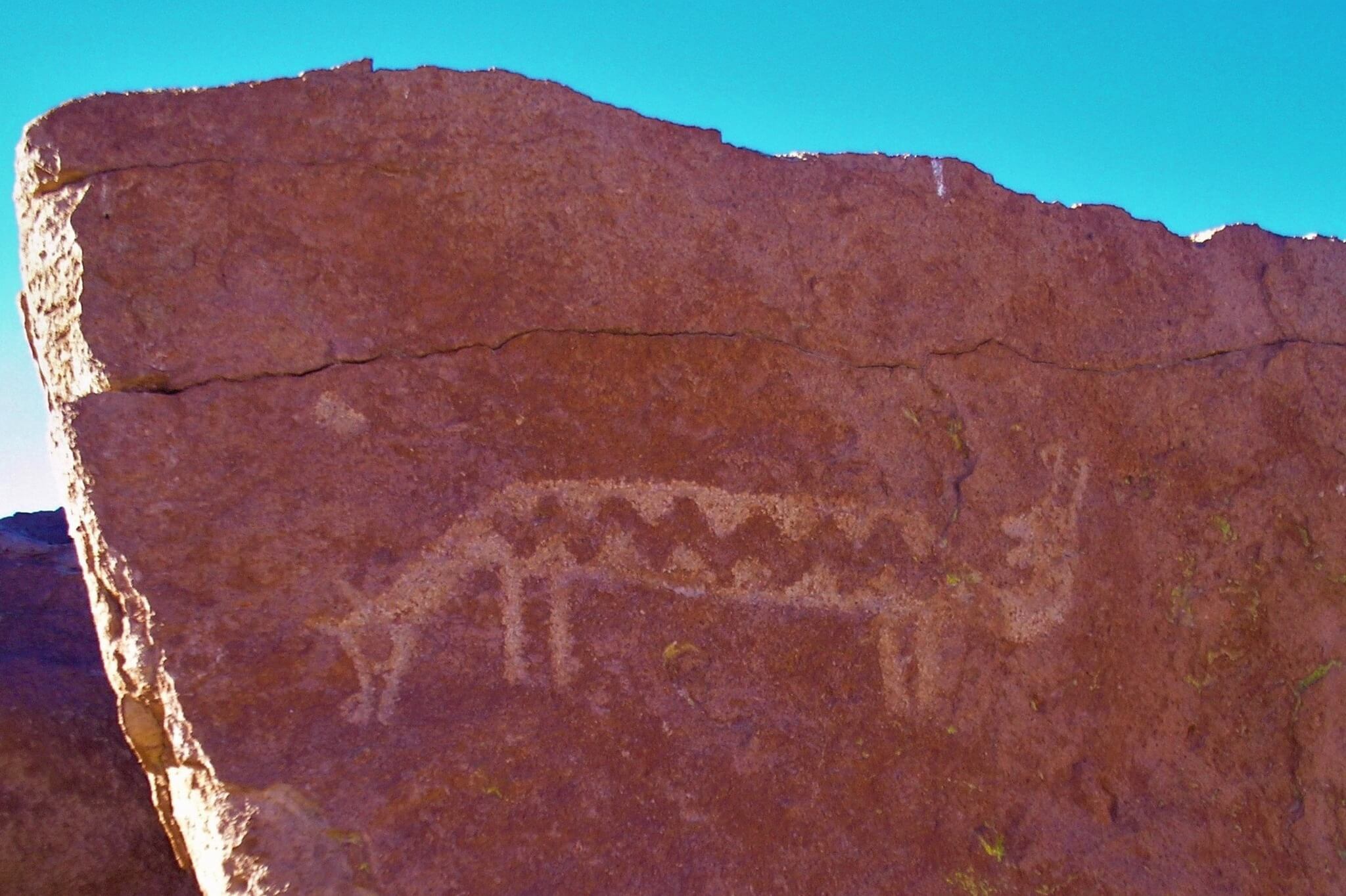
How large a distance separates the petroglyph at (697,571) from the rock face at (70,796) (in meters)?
0.92

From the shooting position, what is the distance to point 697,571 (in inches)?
68.7

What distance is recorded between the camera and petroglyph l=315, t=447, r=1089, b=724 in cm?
161

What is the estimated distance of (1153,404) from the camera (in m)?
2.03

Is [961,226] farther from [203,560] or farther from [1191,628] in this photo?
[203,560]

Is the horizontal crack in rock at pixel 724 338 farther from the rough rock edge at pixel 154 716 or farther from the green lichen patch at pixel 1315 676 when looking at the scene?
the green lichen patch at pixel 1315 676

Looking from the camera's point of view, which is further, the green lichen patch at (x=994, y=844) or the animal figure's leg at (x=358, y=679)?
the green lichen patch at (x=994, y=844)

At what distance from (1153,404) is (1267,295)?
353mm

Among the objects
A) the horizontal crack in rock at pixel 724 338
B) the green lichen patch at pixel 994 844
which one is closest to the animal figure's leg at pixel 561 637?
the horizontal crack in rock at pixel 724 338

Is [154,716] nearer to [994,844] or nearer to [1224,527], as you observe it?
[994,844]

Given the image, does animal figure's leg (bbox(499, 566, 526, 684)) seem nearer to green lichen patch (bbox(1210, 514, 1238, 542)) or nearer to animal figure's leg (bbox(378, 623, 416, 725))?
animal figure's leg (bbox(378, 623, 416, 725))

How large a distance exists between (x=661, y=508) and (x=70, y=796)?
1.27 meters

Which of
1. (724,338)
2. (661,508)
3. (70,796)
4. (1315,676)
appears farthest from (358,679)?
(1315,676)

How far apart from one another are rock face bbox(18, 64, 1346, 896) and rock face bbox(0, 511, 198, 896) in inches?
23.4

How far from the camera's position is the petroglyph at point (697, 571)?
5.29ft
